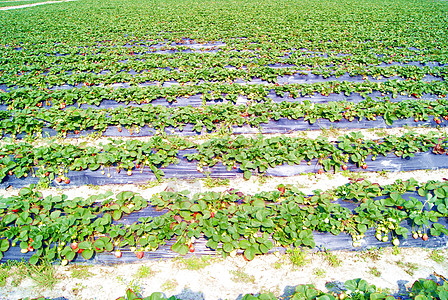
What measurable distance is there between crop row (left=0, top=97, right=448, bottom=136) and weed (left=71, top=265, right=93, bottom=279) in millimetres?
3031

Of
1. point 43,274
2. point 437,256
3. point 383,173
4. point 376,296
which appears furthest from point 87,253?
point 383,173

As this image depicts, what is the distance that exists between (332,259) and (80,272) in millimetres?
3012

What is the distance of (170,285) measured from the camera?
2.67m

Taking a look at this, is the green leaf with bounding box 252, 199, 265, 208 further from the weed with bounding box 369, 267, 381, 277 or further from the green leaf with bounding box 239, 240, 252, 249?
the weed with bounding box 369, 267, 381, 277

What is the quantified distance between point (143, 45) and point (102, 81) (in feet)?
15.1

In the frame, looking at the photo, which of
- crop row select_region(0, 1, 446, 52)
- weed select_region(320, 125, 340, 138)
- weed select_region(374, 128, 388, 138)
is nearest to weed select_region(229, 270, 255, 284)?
weed select_region(320, 125, 340, 138)

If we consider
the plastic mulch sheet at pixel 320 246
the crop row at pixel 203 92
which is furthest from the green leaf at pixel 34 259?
the crop row at pixel 203 92

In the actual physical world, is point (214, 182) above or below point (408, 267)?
above

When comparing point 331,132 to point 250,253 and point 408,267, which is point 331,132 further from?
→ point 250,253

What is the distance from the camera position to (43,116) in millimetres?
5270

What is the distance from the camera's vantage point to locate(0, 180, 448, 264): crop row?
287 cm

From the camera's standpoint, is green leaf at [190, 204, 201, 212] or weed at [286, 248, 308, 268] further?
green leaf at [190, 204, 201, 212]

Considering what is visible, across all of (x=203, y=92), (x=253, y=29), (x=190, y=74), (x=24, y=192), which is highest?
(x=253, y=29)

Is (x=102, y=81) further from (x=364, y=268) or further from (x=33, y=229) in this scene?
(x=364, y=268)
